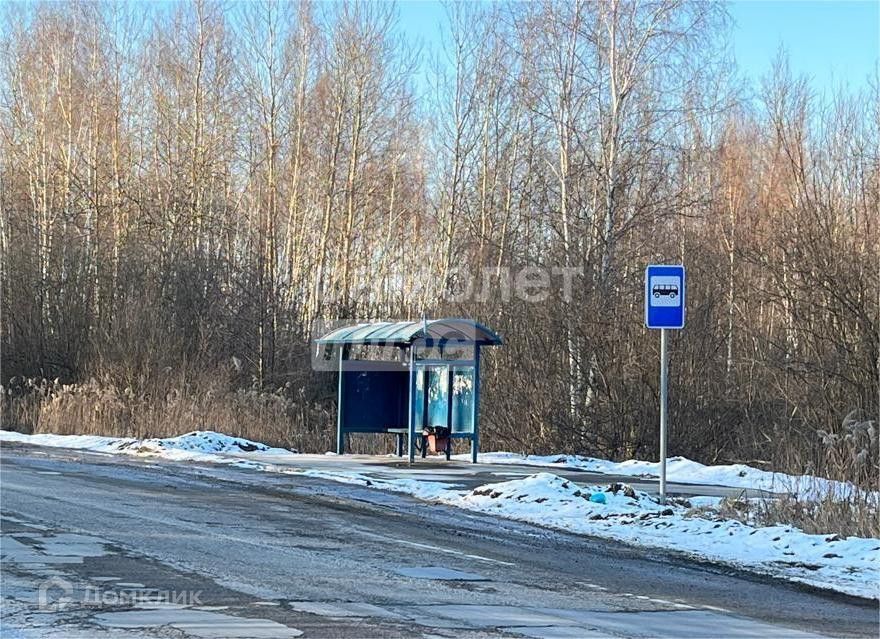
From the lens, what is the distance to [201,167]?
1577 inches

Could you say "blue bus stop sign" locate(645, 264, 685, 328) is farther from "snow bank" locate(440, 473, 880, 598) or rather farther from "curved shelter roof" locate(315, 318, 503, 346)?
"curved shelter roof" locate(315, 318, 503, 346)

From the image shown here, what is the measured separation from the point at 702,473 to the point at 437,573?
9.72m

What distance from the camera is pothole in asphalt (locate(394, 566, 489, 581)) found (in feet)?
30.1

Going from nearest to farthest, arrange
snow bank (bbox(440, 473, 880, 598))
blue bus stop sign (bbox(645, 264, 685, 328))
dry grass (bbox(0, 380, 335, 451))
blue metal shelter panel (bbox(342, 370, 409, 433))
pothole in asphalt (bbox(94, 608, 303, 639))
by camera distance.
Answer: pothole in asphalt (bbox(94, 608, 303, 639)) < snow bank (bbox(440, 473, 880, 598)) < blue bus stop sign (bbox(645, 264, 685, 328)) < blue metal shelter panel (bbox(342, 370, 409, 433)) < dry grass (bbox(0, 380, 335, 451))

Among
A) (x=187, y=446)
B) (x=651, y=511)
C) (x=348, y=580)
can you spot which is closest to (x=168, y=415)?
(x=187, y=446)

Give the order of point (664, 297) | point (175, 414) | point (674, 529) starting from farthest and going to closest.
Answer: point (175, 414), point (664, 297), point (674, 529)

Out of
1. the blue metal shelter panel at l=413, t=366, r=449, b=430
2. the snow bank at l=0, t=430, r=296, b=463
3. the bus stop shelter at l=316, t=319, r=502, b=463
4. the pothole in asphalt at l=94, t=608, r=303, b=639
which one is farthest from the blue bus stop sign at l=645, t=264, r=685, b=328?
the snow bank at l=0, t=430, r=296, b=463

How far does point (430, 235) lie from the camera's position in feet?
165

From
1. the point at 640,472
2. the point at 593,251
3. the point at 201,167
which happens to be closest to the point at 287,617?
the point at 640,472

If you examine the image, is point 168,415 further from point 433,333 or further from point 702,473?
point 702,473

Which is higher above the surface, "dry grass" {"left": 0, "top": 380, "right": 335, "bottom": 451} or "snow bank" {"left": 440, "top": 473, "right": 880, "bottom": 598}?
"dry grass" {"left": 0, "top": 380, "right": 335, "bottom": 451}

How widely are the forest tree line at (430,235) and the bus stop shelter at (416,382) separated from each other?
284 cm

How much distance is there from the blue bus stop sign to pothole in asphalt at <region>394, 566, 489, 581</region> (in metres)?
4.97

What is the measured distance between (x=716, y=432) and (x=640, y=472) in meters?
5.59
